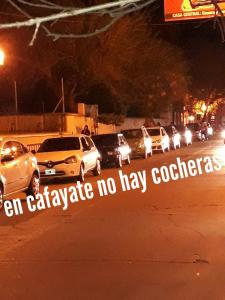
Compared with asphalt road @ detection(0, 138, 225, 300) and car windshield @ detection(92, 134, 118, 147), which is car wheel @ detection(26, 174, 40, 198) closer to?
asphalt road @ detection(0, 138, 225, 300)

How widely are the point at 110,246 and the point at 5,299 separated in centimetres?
286

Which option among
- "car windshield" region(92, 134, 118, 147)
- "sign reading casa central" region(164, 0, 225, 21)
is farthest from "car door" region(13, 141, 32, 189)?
"car windshield" region(92, 134, 118, 147)

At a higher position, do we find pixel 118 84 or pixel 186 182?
pixel 118 84

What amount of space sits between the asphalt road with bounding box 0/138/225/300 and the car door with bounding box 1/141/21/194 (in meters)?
0.97

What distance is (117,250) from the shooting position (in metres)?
8.96

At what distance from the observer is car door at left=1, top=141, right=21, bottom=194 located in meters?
13.5

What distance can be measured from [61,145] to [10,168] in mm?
6688

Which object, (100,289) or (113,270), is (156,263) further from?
(100,289)

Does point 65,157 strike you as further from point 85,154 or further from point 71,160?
point 85,154

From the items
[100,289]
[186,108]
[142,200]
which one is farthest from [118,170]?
[186,108]

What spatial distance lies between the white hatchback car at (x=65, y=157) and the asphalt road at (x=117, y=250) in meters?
4.14

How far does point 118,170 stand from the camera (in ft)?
80.3

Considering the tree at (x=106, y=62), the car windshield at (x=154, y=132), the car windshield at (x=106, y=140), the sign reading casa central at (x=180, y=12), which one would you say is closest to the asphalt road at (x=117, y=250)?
the sign reading casa central at (x=180, y=12)

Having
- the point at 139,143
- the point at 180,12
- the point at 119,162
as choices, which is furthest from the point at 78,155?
the point at 139,143
